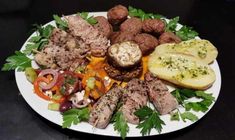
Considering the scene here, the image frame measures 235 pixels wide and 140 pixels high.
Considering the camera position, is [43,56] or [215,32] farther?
[215,32]

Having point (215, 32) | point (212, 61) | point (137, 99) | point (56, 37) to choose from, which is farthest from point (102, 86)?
point (215, 32)

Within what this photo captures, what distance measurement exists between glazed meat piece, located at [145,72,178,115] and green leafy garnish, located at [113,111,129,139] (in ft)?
0.75

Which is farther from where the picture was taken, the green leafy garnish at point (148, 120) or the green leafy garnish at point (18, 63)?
the green leafy garnish at point (18, 63)

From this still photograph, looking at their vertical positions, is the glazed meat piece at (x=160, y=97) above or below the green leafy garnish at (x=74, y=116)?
below

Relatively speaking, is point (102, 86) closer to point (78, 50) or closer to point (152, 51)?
point (78, 50)

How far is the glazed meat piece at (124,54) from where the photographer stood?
229 centimetres

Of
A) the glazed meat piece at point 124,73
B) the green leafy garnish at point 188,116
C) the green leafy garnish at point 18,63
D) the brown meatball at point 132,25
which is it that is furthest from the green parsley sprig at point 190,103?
the green leafy garnish at point 18,63

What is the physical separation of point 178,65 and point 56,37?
795mm

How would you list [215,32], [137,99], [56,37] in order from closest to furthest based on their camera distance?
[137,99] < [56,37] < [215,32]

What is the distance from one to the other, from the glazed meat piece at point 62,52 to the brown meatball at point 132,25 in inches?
12.9

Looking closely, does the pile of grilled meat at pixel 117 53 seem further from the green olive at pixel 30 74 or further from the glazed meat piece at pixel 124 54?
the green olive at pixel 30 74

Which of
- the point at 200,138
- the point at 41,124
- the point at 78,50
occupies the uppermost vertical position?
the point at 78,50

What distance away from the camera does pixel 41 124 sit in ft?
6.93

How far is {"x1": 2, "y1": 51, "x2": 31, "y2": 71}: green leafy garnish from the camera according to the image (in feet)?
7.37
